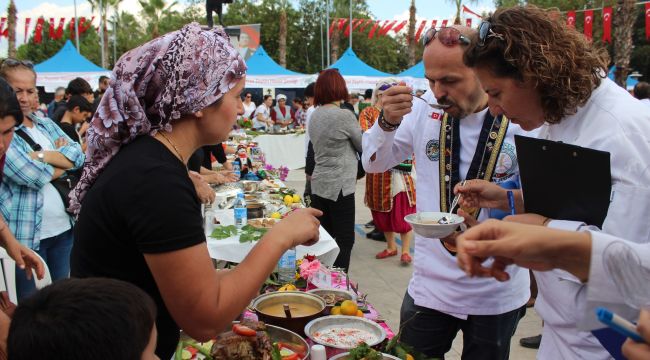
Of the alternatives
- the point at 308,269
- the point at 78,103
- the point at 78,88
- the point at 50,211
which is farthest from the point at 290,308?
the point at 78,88

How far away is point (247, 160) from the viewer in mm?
6984

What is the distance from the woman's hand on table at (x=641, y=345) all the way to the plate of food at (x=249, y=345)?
110 centimetres

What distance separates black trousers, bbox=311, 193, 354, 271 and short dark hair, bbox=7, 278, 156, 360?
12.5ft

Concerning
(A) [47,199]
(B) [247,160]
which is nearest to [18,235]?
(A) [47,199]

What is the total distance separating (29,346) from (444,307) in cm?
174

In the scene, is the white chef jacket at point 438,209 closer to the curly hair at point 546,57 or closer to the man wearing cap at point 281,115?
the curly hair at point 546,57

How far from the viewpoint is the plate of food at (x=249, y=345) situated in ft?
5.61

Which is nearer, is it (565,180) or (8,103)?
(565,180)

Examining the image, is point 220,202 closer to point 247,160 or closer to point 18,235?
point 18,235

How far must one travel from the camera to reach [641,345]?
0.99 meters

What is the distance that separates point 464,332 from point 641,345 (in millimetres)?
1410

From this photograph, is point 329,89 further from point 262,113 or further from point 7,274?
point 262,113

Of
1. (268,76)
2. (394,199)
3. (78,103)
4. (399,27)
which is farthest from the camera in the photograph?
(399,27)

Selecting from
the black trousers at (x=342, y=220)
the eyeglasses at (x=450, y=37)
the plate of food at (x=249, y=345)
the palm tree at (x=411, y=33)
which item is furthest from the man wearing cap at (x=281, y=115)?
the palm tree at (x=411, y=33)
